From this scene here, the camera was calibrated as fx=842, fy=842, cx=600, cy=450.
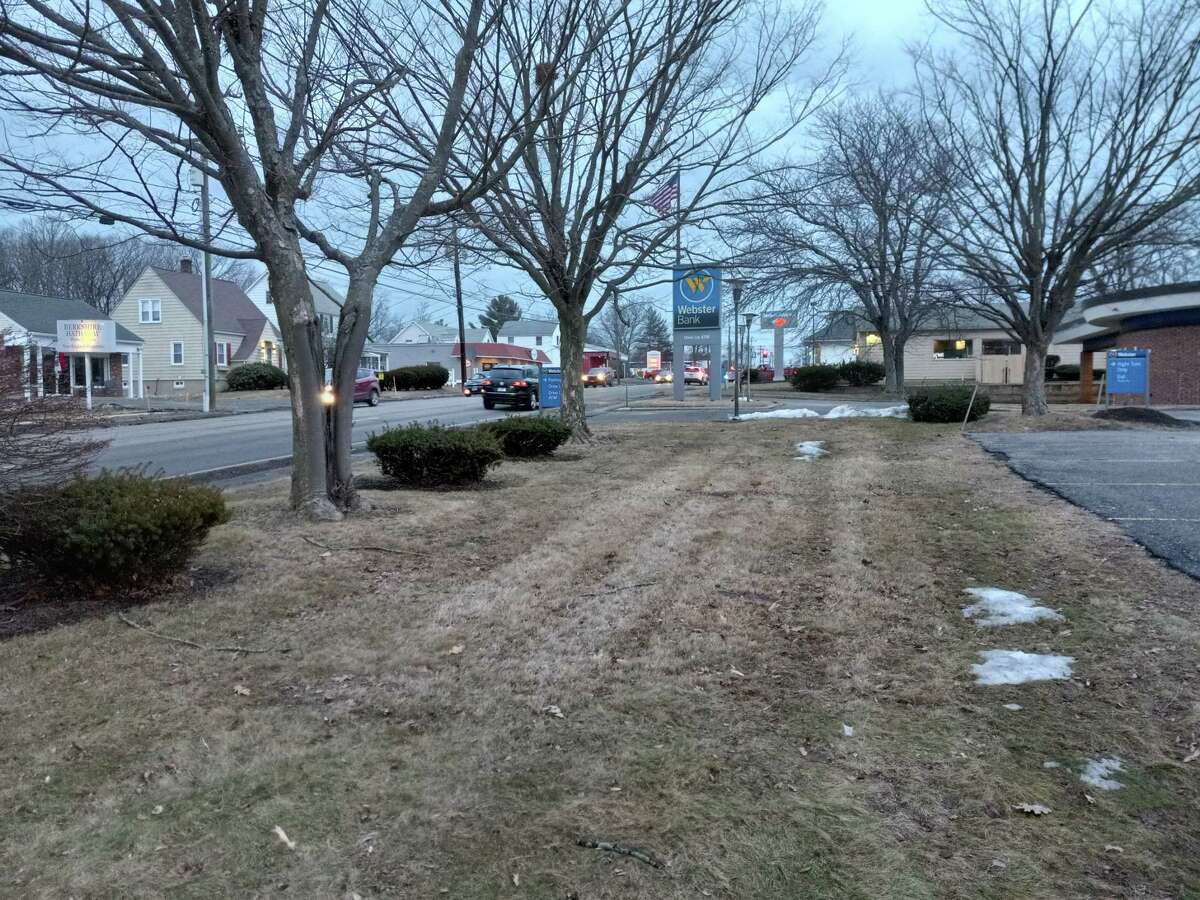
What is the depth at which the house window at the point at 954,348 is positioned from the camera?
4866 cm

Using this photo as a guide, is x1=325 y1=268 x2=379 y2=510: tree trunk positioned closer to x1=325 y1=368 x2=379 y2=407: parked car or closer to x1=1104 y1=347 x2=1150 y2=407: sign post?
x1=1104 y1=347 x2=1150 y2=407: sign post

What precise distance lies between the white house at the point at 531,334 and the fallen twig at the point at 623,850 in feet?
326

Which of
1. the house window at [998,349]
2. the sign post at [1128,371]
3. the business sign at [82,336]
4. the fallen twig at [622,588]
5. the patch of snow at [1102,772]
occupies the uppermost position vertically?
the house window at [998,349]

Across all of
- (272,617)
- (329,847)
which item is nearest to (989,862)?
(329,847)

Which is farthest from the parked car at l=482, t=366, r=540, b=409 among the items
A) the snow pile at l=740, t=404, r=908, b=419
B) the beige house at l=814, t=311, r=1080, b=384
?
the beige house at l=814, t=311, r=1080, b=384

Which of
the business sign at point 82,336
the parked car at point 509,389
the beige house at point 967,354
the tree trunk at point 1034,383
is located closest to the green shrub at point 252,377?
the business sign at point 82,336

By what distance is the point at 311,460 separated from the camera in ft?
23.4

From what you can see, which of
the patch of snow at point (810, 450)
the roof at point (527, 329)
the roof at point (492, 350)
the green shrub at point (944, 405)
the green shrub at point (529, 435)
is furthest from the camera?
the roof at point (527, 329)

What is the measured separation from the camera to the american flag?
12.8 metres

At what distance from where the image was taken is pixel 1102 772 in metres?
3.04

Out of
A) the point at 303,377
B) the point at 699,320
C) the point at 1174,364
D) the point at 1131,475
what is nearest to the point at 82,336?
the point at 699,320

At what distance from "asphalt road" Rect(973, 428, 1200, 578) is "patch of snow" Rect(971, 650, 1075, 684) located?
2069 mm

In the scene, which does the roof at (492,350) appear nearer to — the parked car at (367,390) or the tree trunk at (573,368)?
the parked car at (367,390)

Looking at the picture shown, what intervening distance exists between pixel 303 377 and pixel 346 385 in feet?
1.82
